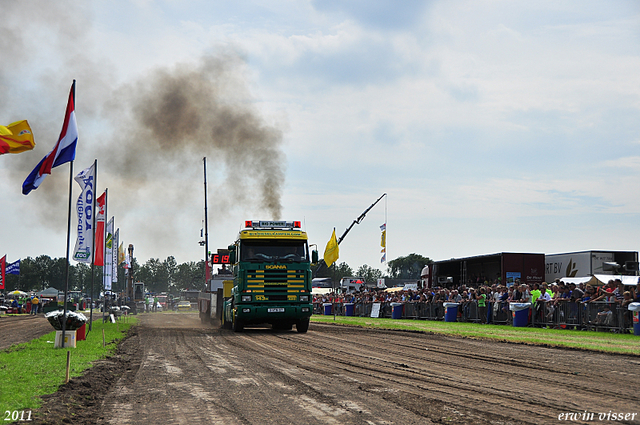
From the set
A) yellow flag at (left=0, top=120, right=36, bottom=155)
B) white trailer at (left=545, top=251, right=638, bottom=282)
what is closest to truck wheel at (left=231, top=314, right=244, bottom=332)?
yellow flag at (left=0, top=120, right=36, bottom=155)

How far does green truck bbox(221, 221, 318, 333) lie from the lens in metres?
21.2

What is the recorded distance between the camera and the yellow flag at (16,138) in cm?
1439

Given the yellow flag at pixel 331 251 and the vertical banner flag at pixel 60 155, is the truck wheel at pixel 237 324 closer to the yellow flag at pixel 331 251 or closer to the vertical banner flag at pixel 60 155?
the vertical banner flag at pixel 60 155

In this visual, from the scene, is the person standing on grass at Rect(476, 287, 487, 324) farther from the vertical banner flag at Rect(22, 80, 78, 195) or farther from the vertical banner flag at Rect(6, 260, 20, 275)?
the vertical banner flag at Rect(6, 260, 20, 275)

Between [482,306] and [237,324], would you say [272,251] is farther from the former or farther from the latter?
[482,306]

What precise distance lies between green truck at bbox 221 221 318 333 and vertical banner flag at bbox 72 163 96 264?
17.0 feet

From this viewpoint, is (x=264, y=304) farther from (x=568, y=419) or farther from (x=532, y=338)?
Answer: (x=568, y=419)

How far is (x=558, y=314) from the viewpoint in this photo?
21906mm

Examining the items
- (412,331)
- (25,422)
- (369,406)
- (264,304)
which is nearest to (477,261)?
(412,331)

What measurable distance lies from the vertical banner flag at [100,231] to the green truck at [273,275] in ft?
20.5

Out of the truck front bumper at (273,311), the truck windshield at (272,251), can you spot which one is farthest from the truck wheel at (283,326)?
the truck windshield at (272,251)

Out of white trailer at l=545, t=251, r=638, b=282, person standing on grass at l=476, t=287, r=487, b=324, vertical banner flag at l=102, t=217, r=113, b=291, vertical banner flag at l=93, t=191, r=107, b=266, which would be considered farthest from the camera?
white trailer at l=545, t=251, r=638, b=282

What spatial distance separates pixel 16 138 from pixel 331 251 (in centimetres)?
2078

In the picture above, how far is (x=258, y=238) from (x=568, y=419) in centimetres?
1540
